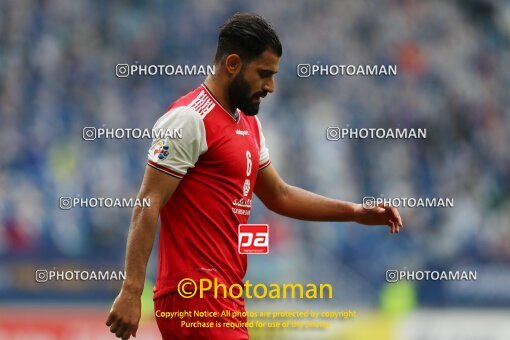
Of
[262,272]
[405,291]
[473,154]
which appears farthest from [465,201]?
[262,272]

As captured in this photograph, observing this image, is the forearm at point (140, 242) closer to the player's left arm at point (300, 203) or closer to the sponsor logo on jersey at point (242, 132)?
the sponsor logo on jersey at point (242, 132)

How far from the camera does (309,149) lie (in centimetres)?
1188

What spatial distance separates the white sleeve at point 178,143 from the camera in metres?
4.02

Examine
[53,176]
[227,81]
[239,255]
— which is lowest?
[239,255]

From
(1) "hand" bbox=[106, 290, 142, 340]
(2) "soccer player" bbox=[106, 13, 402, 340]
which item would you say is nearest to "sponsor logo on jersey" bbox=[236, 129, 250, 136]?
(2) "soccer player" bbox=[106, 13, 402, 340]

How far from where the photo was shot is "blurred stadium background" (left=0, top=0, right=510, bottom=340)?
408 inches

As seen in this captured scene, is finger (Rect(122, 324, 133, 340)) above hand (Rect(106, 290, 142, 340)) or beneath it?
beneath

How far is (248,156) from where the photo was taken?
4344mm

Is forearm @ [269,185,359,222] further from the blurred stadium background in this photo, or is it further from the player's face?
the blurred stadium background

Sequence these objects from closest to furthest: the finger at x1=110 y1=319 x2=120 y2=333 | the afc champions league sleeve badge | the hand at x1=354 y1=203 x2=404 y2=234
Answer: the finger at x1=110 y1=319 x2=120 y2=333 → the afc champions league sleeve badge → the hand at x1=354 y1=203 x2=404 y2=234

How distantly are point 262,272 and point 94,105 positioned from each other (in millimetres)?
3115

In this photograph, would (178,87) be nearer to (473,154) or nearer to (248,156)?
(473,154)

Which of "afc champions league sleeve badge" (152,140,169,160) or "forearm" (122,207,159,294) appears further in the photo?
"afc champions league sleeve badge" (152,140,169,160)

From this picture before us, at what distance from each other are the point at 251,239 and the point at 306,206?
1.25ft
